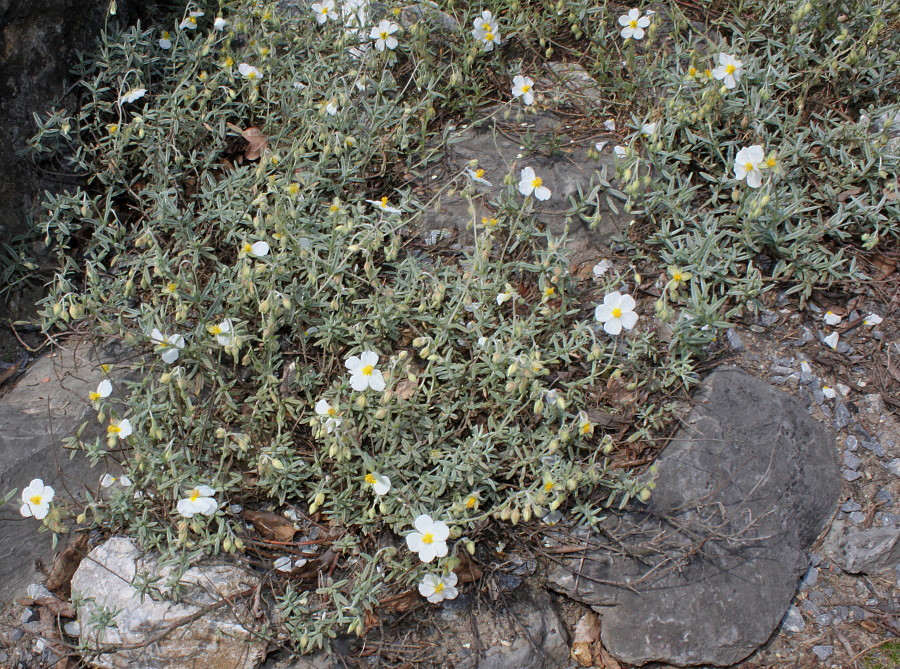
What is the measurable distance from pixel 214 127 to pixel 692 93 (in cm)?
253

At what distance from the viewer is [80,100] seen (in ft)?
12.0

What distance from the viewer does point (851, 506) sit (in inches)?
118

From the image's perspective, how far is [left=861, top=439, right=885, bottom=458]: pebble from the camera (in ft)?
10.1

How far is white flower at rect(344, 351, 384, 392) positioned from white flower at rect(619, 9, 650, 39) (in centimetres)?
239

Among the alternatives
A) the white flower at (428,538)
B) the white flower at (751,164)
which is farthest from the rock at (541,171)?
the white flower at (428,538)

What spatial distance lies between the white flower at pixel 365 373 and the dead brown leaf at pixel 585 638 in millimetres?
1265

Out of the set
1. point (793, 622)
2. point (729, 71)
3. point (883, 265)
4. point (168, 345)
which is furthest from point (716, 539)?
point (168, 345)

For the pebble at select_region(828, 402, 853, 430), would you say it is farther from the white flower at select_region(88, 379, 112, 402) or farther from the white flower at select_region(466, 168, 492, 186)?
the white flower at select_region(88, 379, 112, 402)

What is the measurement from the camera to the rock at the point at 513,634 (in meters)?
2.69

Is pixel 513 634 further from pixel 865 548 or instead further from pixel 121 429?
pixel 121 429

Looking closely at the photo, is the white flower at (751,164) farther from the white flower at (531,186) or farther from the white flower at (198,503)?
the white flower at (198,503)

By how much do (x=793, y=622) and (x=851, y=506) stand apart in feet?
1.88

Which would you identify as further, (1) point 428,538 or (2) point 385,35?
(2) point 385,35

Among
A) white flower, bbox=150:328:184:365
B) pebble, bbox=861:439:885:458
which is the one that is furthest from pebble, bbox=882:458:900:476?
white flower, bbox=150:328:184:365
